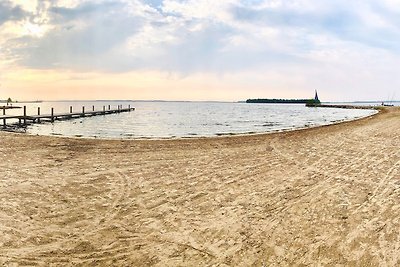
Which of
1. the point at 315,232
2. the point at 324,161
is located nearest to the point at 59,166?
the point at 315,232

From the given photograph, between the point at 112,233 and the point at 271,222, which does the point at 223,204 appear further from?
the point at 112,233

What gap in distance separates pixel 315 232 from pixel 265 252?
4.69 feet

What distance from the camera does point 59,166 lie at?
12.7m

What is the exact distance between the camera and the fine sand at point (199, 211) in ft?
19.3

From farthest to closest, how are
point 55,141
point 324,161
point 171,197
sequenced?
point 55,141
point 324,161
point 171,197

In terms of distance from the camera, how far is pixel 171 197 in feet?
29.4

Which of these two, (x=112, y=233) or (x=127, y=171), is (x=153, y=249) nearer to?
(x=112, y=233)

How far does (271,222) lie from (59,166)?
885 cm

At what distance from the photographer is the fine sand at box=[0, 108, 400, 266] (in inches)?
232

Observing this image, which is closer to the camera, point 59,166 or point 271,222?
point 271,222

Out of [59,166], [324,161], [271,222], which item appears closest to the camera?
→ [271,222]

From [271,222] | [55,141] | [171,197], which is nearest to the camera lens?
[271,222]

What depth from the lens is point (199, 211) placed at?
7945 mm

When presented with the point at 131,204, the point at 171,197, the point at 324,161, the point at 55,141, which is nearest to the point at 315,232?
the point at 171,197
